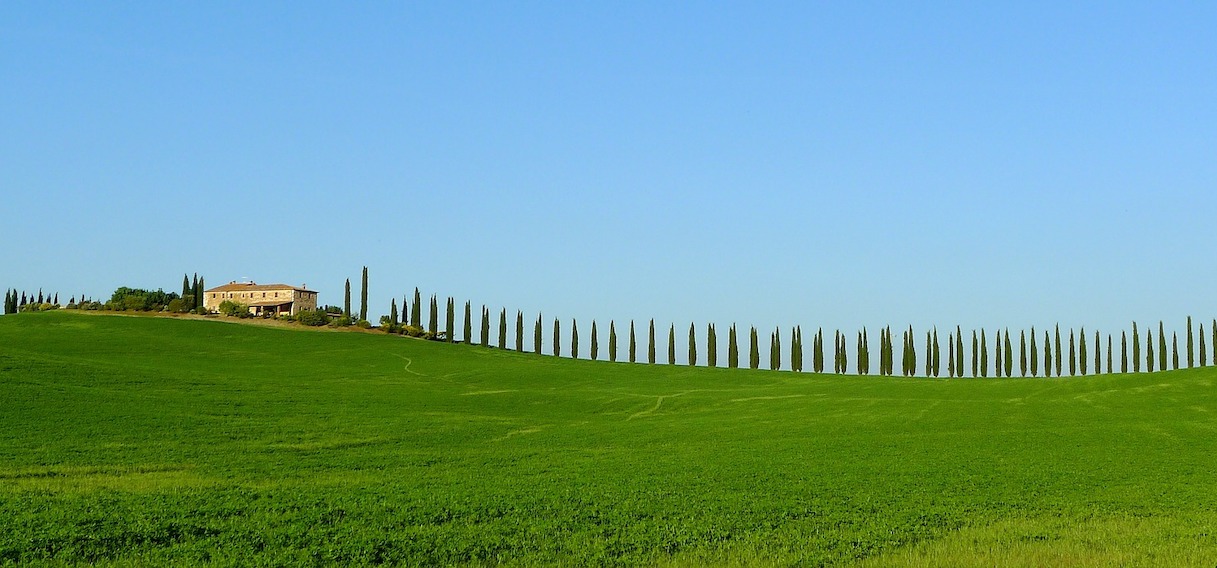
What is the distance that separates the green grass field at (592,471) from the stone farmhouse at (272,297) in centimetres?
6969

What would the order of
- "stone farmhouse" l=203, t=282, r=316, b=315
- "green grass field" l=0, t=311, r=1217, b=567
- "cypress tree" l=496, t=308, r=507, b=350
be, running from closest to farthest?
"green grass field" l=0, t=311, r=1217, b=567 < "cypress tree" l=496, t=308, r=507, b=350 < "stone farmhouse" l=203, t=282, r=316, b=315

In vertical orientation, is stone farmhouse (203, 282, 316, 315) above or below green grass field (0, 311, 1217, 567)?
above

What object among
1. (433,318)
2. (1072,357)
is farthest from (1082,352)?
(433,318)

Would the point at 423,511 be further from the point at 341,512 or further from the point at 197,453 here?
the point at 197,453

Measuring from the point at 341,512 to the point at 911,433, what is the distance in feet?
84.5

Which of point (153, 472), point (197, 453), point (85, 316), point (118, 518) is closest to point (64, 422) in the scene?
point (197, 453)

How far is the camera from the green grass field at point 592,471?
18141 mm

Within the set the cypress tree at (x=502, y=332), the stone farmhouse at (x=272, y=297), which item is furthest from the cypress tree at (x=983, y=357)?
the stone farmhouse at (x=272, y=297)

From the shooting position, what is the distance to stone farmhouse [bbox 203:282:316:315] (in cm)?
13212

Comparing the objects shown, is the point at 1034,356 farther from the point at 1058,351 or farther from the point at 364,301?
the point at 364,301

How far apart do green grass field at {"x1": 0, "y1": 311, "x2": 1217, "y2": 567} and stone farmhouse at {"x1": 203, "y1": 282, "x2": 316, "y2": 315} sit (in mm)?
69692

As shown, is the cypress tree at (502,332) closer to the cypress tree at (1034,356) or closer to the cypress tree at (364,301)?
the cypress tree at (364,301)

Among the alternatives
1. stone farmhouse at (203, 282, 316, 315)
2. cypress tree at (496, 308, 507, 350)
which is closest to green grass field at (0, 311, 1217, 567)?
cypress tree at (496, 308, 507, 350)

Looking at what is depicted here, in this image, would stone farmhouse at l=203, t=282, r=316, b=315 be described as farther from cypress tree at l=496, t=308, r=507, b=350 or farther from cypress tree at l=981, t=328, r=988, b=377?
cypress tree at l=981, t=328, r=988, b=377
